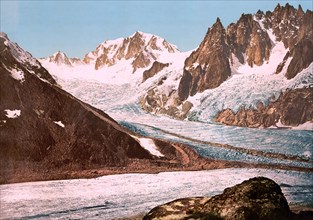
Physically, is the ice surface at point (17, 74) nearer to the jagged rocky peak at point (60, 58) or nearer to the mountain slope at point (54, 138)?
the mountain slope at point (54, 138)

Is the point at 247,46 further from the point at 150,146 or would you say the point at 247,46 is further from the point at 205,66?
the point at 150,146

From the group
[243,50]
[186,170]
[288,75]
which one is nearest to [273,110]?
[288,75]

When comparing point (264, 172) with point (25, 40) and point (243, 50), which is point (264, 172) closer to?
point (243, 50)

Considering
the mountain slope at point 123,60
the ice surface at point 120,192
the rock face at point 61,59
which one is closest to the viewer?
the ice surface at point 120,192

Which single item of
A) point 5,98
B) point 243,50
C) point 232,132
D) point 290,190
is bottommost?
point 290,190

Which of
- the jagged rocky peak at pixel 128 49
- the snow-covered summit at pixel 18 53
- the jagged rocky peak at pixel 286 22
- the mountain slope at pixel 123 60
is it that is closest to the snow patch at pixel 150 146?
the mountain slope at pixel 123 60

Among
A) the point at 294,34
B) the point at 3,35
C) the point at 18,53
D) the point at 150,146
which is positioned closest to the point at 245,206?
the point at 150,146

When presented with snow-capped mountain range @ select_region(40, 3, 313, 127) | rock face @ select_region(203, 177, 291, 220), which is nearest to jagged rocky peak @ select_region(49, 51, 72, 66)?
snow-capped mountain range @ select_region(40, 3, 313, 127)
